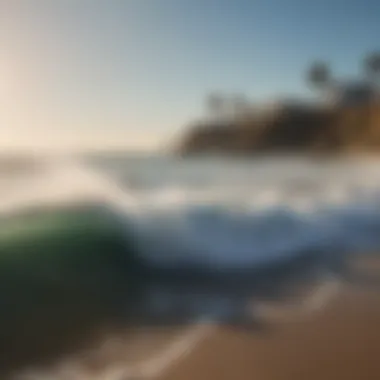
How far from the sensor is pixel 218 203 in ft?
3.61

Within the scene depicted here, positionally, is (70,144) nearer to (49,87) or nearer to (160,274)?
(49,87)

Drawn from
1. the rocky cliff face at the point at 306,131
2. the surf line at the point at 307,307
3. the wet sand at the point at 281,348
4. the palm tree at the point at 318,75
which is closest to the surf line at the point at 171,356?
the wet sand at the point at 281,348

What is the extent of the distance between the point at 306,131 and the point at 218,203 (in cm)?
24

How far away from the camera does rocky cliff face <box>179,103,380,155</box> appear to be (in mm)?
1127

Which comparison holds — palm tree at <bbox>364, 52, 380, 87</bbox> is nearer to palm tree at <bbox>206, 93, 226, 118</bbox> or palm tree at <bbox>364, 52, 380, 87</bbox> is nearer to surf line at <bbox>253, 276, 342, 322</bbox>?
palm tree at <bbox>206, 93, 226, 118</bbox>

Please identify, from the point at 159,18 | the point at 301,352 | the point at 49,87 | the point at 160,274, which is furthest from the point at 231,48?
the point at 301,352

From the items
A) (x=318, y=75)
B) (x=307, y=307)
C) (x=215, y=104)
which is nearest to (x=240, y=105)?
(x=215, y=104)

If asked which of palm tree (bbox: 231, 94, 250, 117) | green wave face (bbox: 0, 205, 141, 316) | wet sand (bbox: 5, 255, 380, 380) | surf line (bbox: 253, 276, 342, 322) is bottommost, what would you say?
wet sand (bbox: 5, 255, 380, 380)

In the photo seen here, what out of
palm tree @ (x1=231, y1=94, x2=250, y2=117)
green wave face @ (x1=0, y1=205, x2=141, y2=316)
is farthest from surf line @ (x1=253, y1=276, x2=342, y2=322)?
palm tree @ (x1=231, y1=94, x2=250, y2=117)

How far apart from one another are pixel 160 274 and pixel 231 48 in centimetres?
48

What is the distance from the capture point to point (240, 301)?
1.09 meters

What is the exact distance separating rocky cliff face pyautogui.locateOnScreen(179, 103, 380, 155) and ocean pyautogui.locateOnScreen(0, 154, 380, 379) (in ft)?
0.09

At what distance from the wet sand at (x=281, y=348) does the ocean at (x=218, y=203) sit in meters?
0.05

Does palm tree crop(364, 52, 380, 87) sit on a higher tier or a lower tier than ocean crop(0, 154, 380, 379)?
higher
